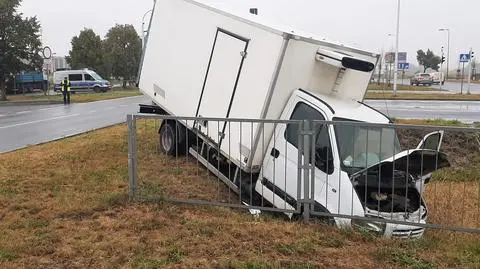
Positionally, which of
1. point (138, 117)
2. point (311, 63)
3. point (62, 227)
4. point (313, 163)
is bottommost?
point (62, 227)

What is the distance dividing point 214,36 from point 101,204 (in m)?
3.54

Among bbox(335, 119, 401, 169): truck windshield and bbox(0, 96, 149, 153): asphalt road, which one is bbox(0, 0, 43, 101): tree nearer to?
bbox(0, 96, 149, 153): asphalt road

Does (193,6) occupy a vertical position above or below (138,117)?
above

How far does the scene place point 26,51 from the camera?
133 feet

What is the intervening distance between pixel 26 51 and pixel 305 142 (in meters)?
39.2

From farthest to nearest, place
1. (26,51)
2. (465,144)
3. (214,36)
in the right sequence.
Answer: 1. (26,51)
2. (465,144)
3. (214,36)

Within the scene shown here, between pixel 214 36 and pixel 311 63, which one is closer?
pixel 311 63

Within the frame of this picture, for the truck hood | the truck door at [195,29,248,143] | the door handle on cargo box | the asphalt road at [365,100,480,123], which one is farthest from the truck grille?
the asphalt road at [365,100,480,123]

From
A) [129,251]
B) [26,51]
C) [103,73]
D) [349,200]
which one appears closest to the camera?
[129,251]

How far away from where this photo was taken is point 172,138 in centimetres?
993

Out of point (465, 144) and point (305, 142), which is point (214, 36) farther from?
point (465, 144)

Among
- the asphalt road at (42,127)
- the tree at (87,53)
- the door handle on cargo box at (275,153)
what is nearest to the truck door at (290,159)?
the door handle on cargo box at (275,153)

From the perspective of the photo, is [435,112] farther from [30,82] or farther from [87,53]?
[87,53]

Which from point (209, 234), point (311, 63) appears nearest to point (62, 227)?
point (209, 234)
